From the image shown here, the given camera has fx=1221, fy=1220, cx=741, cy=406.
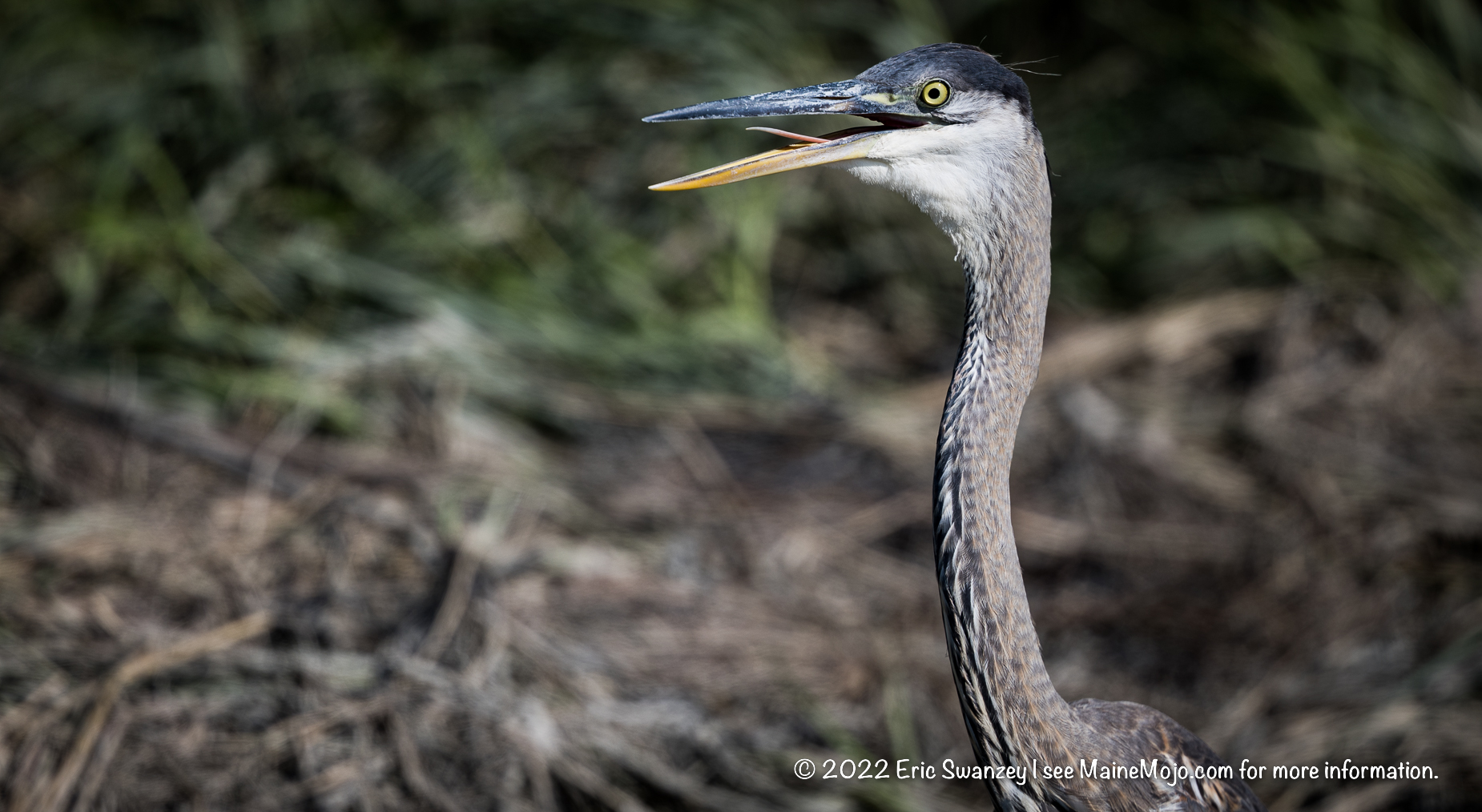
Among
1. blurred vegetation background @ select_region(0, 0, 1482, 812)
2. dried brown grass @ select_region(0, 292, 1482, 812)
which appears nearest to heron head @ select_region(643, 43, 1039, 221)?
blurred vegetation background @ select_region(0, 0, 1482, 812)

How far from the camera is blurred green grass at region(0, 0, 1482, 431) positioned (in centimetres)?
373

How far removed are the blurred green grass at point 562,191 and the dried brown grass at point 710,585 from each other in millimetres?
233

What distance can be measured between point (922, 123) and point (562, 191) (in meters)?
2.80

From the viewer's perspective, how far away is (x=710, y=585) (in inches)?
132

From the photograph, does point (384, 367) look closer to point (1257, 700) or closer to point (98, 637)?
point (98, 637)

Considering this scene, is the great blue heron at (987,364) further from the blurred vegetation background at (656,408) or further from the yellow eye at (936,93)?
the blurred vegetation background at (656,408)

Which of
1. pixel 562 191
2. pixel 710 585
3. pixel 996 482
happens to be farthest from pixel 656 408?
pixel 996 482

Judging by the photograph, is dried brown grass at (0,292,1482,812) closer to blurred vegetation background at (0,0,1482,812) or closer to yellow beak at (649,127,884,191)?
blurred vegetation background at (0,0,1482,812)

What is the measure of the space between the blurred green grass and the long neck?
229cm

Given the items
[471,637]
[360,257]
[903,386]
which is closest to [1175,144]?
[903,386]

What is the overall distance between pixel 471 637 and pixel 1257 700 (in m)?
1.83

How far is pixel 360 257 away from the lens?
12.8 ft

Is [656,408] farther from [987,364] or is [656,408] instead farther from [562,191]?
[987,364]

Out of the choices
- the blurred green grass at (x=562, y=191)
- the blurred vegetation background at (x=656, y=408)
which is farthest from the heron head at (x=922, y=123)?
the blurred green grass at (x=562, y=191)
